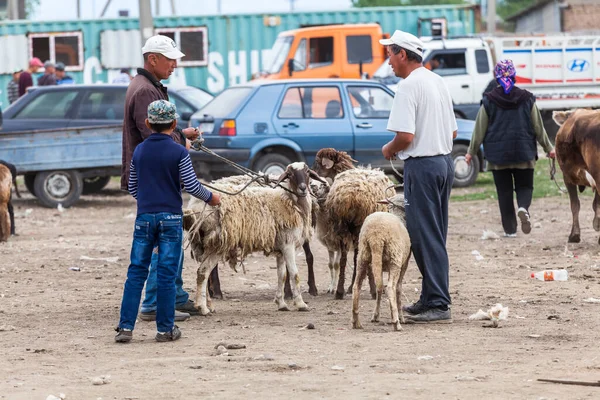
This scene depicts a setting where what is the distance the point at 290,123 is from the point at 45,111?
170 inches

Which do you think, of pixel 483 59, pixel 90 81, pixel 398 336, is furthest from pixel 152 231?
pixel 90 81

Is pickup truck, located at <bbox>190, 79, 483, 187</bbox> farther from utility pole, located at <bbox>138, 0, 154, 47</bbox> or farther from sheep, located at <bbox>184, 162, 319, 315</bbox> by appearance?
utility pole, located at <bbox>138, 0, 154, 47</bbox>

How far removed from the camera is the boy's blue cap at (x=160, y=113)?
25.6 ft

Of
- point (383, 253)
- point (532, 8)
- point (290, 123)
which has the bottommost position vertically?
point (383, 253)

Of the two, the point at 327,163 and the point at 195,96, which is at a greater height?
the point at 195,96

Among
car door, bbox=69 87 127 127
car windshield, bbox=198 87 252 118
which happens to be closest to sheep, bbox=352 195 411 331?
car windshield, bbox=198 87 252 118

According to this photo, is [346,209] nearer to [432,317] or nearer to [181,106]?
[432,317]

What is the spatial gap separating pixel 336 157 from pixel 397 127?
211 cm

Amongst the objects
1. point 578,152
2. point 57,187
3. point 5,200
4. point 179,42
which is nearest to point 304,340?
point 578,152

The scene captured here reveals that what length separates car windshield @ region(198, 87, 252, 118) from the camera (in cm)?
1755

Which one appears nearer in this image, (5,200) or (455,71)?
(5,200)

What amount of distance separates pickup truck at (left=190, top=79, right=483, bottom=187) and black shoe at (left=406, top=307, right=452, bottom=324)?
8.84 m

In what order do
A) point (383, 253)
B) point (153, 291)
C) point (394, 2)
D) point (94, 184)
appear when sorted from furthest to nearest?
point (394, 2) < point (94, 184) < point (153, 291) < point (383, 253)

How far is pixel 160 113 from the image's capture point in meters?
7.79
